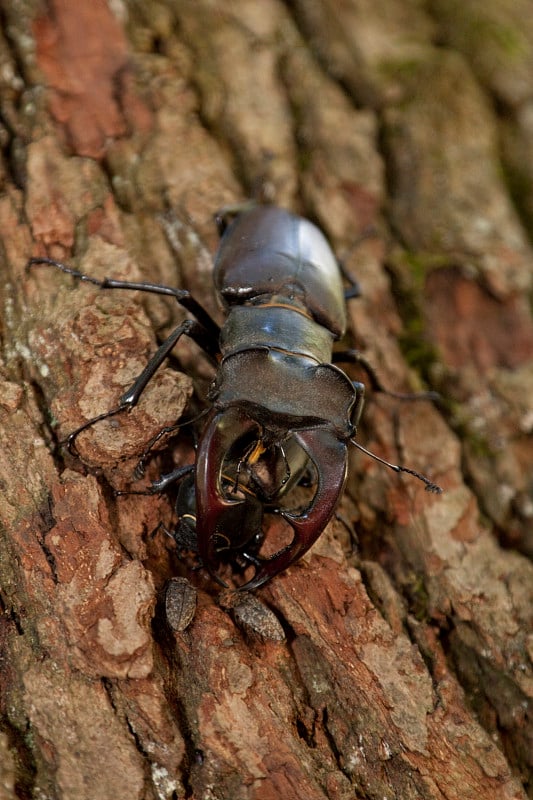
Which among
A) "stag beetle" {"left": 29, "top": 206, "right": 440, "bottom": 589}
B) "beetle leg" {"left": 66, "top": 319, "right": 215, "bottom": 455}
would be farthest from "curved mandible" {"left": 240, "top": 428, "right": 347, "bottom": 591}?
"beetle leg" {"left": 66, "top": 319, "right": 215, "bottom": 455}

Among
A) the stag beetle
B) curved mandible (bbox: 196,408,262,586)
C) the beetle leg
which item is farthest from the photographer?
the beetle leg

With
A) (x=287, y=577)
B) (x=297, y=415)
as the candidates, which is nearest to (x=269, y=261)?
(x=297, y=415)

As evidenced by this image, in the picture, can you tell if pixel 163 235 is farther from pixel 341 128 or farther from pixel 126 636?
pixel 126 636

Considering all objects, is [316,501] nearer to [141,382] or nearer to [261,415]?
[261,415]

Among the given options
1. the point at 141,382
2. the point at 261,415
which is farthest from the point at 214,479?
the point at 141,382

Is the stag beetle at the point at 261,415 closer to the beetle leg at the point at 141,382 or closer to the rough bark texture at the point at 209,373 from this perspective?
the beetle leg at the point at 141,382

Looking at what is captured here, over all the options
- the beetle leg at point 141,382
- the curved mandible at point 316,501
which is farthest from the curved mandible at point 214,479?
the beetle leg at point 141,382

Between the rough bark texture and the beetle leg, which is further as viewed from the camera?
the beetle leg

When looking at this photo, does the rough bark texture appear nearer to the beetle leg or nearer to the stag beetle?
the beetle leg

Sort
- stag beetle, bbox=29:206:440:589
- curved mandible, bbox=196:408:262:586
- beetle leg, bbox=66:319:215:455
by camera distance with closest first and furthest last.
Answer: curved mandible, bbox=196:408:262:586 < stag beetle, bbox=29:206:440:589 < beetle leg, bbox=66:319:215:455

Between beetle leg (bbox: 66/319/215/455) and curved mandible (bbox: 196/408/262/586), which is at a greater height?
curved mandible (bbox: 196/408/262/586)
